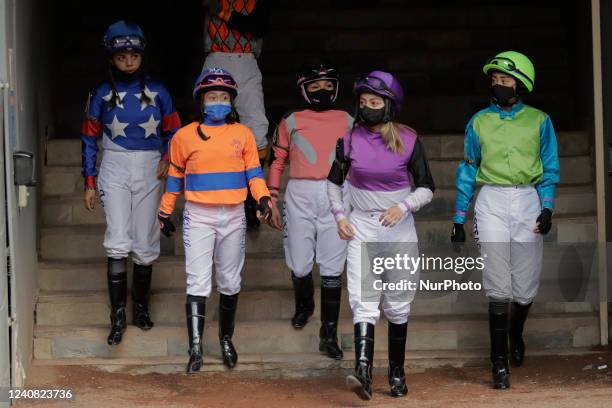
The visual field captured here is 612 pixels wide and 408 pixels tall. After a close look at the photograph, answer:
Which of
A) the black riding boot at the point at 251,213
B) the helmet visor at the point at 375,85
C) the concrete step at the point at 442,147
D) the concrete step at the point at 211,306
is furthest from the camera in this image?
the concrete step at the point at 442,147

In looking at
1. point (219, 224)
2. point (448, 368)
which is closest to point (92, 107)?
point (219, 224)

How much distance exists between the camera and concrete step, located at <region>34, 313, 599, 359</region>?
891cm

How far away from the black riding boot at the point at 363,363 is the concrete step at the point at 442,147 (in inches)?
129

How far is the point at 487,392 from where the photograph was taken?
8.16 metres

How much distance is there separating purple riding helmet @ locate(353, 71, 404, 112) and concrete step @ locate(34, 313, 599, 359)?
6.43ft

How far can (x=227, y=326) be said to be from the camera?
338 inches

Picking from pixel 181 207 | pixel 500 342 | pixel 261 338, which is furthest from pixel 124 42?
pixel 500 342

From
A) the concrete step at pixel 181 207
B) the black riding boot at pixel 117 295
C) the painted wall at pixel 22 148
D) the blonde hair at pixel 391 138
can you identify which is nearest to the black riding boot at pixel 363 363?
the blonde hair at pixel 391 138

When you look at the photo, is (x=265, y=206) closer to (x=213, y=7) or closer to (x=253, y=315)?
(x=253, y=315)

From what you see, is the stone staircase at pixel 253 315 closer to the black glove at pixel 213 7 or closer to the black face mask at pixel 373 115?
the black glove at pixel 213 7

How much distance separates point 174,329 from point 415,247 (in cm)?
198

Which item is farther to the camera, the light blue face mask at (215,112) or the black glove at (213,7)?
the black glove at (213,7)

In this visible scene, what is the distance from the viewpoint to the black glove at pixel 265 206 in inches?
322

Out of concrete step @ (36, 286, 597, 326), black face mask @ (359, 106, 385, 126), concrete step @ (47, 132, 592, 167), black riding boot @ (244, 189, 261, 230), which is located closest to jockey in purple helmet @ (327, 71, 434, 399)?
black face mask @ (359, 106, 385, 126)
